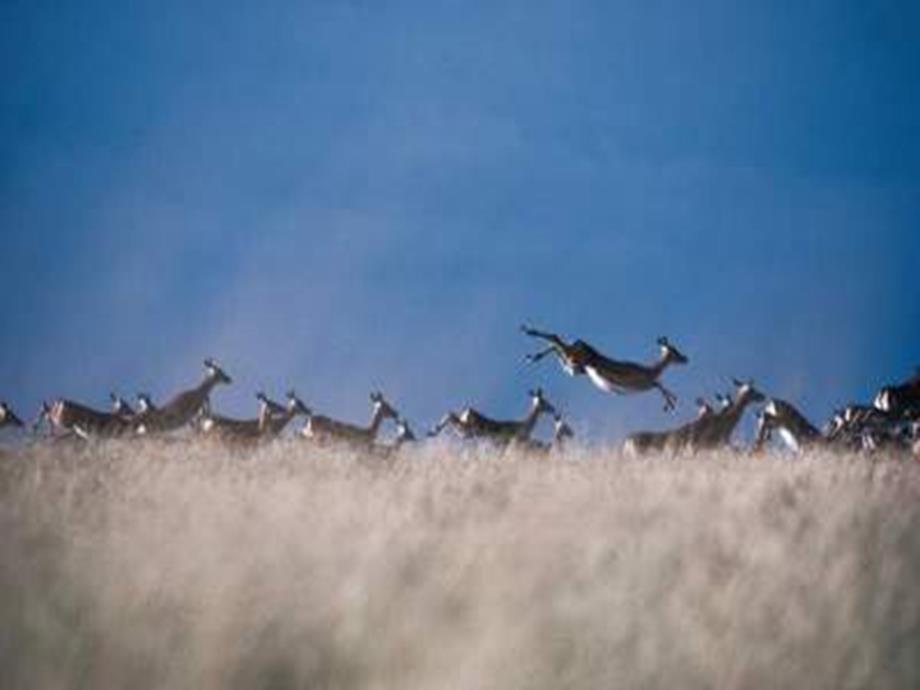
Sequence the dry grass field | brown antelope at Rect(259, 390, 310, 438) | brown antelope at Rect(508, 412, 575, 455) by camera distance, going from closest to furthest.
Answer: the dry grass field < brown antelope at Rect(508, 412, 575, 455) < brown antelope at Rect(259, 390, 310, 438)

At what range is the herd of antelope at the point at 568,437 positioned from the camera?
15.7 metres

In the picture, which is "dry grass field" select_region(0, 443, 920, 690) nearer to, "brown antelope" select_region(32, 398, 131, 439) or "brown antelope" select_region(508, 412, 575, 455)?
"brown antelope" select_region(508, 412, 575, 455)

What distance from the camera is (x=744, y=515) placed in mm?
7848

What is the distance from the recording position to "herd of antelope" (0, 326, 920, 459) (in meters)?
15.7

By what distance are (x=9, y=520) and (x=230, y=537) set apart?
1244 mm

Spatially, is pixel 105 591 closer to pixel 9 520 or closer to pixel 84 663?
pixel 84 663

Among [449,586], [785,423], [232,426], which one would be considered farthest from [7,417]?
[449,586]

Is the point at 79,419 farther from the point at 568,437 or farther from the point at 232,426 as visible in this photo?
the point at 568,437

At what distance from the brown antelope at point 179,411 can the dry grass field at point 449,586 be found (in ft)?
37.3

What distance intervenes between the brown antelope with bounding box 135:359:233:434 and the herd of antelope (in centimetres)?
2

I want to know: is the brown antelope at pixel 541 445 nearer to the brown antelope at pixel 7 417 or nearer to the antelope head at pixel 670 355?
the antelope head at pixel 670 355

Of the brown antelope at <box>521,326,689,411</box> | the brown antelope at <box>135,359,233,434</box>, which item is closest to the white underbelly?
the brown antelope at <box>521,326,689,411</box>

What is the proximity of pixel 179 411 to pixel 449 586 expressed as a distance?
1600 cm

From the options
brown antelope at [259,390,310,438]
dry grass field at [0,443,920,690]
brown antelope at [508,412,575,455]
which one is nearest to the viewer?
dry grass field at [0,443,920,690]
